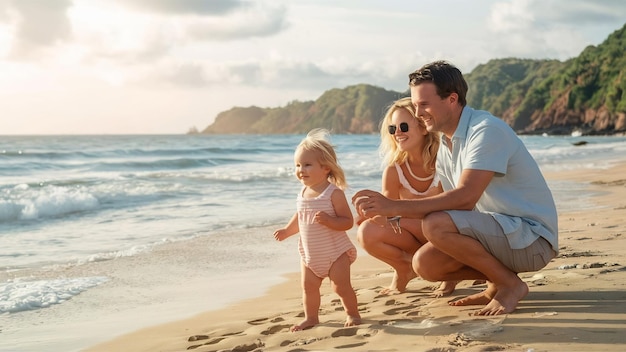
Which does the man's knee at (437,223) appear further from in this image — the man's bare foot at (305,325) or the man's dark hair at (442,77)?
the man's bare foot at (305,325)

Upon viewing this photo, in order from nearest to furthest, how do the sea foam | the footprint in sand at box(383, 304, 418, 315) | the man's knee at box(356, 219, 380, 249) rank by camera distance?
the footprint in sand at box(383, 304, 418, 315), the man's knee at box(356, 219, 380, 249), the sea foam

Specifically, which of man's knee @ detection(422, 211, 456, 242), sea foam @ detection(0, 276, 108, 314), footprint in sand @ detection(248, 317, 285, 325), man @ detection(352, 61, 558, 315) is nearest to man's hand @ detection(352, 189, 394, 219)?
man @ detection(352, 61, 558, 315)

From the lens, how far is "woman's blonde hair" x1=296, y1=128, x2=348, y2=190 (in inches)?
162

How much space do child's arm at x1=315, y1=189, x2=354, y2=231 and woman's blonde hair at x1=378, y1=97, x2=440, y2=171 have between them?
789 millimetres

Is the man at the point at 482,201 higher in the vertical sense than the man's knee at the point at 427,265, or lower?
higher

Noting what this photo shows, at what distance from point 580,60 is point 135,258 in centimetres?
10150

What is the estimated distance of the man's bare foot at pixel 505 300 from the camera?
371cm

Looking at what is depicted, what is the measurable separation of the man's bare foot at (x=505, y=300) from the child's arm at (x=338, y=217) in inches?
35.2

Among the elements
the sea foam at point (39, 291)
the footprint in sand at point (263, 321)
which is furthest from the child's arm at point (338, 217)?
the sea foam at point (39, 291)

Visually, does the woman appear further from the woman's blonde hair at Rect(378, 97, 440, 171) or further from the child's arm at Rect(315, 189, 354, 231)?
the child's arm at Rect(315, 189, 354, 231)

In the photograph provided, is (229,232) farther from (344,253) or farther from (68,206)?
(344,253)

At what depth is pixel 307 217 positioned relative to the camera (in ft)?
13.5

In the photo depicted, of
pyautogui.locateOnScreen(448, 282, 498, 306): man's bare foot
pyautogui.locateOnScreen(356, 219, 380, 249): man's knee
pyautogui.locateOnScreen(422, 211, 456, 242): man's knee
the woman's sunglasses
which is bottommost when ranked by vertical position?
pyautogui.locateOnScreen(448, 282, 498, 306): man's bare foot

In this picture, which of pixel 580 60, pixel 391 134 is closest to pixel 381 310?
pixel 391 134
